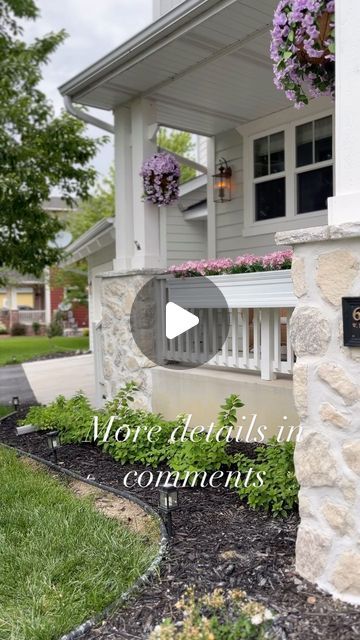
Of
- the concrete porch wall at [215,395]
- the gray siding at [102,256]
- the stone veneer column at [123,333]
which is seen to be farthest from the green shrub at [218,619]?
the gray siding at [102,256]

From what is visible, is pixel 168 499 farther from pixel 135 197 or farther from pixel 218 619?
pixel 135 197

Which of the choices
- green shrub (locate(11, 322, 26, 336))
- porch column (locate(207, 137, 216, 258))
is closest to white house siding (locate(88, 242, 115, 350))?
porch column (locate(207, 137, 216, 258))

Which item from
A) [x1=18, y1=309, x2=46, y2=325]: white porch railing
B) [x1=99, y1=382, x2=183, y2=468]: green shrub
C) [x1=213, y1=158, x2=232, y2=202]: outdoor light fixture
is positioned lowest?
[x1=99, y1=382, x2=183, y2=468]: green shrub

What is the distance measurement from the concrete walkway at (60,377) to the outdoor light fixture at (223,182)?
3000 mm

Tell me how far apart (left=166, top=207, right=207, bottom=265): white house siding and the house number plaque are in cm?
Answer: 644

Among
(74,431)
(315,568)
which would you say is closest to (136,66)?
(74,431)

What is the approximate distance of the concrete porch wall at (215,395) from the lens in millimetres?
4090

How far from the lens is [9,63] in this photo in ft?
20.8

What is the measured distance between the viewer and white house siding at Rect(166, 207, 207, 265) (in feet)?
28.3

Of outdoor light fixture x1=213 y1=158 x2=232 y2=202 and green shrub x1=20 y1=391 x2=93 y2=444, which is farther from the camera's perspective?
outdoor light fixture x1=213 y1=158 x2=232 y2=202

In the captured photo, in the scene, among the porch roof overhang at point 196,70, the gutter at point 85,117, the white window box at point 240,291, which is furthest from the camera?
the gutter at point 85,117

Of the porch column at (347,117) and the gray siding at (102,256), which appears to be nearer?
the porch column at (347,117)

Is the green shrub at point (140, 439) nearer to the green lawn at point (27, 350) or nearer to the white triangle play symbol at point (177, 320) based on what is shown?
the white triangle play symbol at point (177, 320)

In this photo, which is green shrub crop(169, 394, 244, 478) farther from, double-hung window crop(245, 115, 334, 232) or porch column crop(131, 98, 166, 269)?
double-hung window crop(245, 115, 334, 232)
